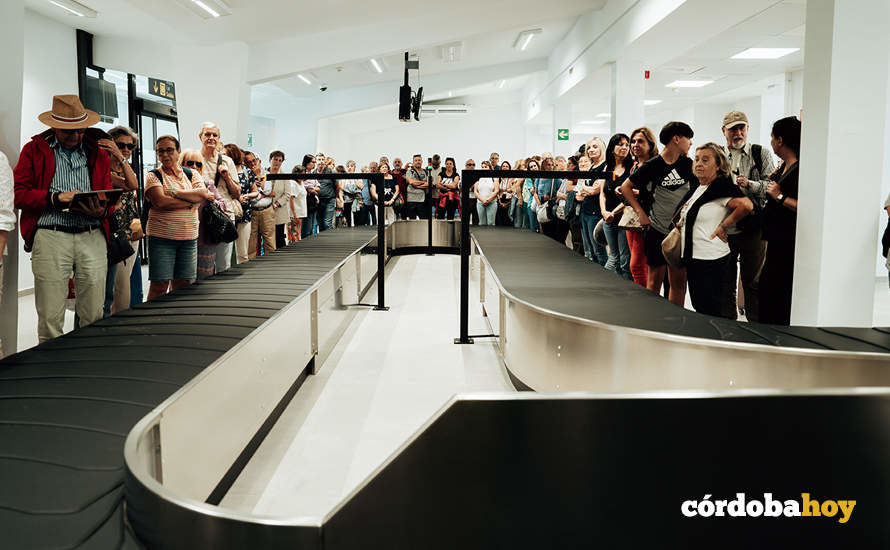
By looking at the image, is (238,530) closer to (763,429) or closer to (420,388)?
(763,429)

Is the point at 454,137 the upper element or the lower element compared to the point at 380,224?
upper

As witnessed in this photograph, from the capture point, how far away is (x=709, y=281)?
3.59 meters

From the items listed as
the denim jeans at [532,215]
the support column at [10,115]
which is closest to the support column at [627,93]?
the denim jeans at [532,215]

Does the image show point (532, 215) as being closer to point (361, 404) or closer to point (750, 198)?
point (750, 198)

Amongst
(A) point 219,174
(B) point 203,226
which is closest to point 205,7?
(A) point 219,174

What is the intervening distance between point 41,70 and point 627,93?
26.5 ft

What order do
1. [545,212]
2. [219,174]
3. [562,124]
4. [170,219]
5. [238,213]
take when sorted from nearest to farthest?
[170,219] < [219,174] < [238,213] < [545,212] < [562,124]

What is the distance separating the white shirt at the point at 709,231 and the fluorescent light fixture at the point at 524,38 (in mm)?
9043

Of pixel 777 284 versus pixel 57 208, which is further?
pixel 777 284

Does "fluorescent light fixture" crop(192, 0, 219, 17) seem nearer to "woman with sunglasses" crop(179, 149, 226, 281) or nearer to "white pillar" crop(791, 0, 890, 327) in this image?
"woman with sunglasses" crop(179, 149, 226, 281)

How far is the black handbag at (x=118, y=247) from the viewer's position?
12.9 ft

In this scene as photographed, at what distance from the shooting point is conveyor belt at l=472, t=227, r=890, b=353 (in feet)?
8.52

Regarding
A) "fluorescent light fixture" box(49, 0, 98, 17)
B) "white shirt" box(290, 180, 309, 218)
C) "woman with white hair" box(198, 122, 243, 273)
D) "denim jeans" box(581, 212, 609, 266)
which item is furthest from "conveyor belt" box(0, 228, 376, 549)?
"fluorescent light fixture" box(49, 0, 98, 17)

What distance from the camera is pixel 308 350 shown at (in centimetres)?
393
